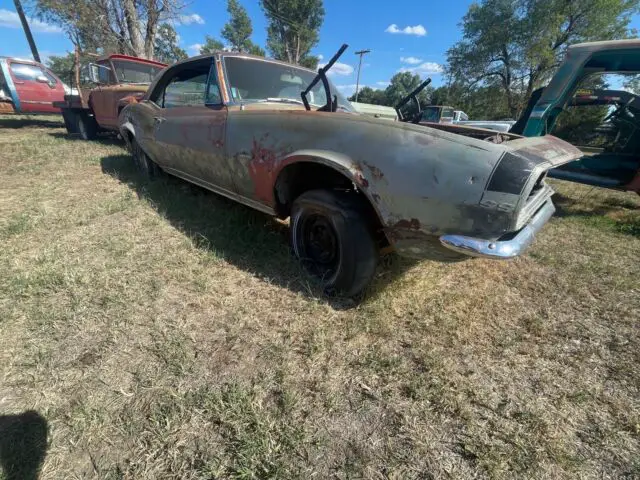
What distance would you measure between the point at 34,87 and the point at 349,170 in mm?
11641

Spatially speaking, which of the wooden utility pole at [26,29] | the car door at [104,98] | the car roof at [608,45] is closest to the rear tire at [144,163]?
the car door at [104,98]

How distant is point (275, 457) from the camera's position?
46.8 inches

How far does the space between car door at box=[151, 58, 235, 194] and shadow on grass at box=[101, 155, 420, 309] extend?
380 mm

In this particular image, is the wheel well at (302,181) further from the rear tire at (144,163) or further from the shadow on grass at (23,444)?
the rear tire at (144,163)

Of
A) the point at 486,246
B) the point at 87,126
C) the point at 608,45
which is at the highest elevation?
the point at 608,45

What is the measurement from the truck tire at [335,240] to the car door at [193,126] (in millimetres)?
839

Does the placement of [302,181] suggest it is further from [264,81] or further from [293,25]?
[293,25]

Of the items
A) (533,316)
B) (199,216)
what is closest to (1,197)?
(199,216)

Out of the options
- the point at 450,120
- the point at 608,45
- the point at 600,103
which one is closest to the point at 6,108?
the point at 608,45

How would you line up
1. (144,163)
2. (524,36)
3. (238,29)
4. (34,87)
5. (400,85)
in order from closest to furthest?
(144,163), (34,87), (524,36), (238,29), (400,85)

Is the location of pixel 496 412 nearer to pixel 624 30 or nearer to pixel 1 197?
pixel 1 197

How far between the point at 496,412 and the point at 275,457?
1.01m

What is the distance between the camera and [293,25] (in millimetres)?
32156

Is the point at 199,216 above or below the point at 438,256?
below
